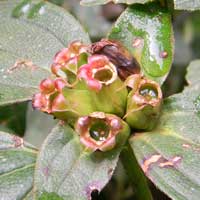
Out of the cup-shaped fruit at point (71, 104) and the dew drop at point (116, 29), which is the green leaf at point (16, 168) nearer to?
the cup-shaped fruit at point (71, 104)

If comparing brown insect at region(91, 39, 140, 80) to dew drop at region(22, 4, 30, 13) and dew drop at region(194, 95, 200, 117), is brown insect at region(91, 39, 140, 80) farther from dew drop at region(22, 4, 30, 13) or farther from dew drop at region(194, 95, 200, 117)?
dew drop at region(22, 4, 30, 13)

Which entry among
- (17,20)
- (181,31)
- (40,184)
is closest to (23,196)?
(40,184)

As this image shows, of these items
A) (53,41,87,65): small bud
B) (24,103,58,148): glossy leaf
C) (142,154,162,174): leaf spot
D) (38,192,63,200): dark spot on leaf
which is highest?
(53,41,87,65): small bud

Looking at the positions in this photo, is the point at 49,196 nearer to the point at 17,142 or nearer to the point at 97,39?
the point at 17,142

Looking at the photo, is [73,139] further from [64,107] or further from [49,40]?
[49,40]

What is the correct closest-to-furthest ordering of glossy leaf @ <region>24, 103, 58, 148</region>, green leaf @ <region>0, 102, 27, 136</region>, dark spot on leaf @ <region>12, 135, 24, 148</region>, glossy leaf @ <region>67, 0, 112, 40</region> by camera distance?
dark spot on leaf @ <region>12, 135, 24, 148</region>, green leaf @ <region>0, 102, 27, 136</region>, glossy leaf @ <region>24, 103, 58, 148</region>, glossy leaf @ <region>67, 0, 112, 40</region>

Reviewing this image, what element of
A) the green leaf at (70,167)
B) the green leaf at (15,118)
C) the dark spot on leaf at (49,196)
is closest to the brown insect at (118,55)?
the green leaf at (70,167)

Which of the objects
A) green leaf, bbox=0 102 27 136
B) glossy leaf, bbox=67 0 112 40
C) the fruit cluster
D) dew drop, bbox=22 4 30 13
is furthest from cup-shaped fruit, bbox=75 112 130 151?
glossy leaf, bbox=67 0 112 40
